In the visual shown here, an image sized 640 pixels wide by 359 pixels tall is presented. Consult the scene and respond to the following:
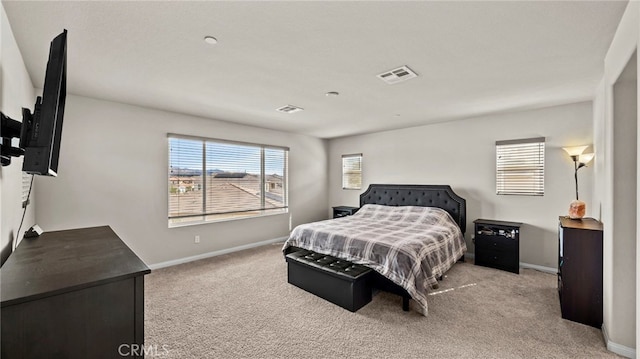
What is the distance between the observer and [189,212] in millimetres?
4363

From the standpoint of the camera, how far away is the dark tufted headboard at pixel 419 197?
4.49 meters

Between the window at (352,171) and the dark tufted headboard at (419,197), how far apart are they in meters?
Answer: 0.48

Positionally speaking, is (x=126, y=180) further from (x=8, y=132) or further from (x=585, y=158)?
(x=585, y=158)

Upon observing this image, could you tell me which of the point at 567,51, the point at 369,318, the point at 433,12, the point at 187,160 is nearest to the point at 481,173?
the point at 567,51

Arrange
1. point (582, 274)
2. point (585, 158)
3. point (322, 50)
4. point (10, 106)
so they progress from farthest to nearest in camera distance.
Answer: point (585, 158), point (582, 274), point (322, 50), point (10, 106)

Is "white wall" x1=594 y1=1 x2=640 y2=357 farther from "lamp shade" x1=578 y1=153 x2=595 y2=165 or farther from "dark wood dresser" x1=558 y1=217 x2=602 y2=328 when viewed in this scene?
"lamp shade" x1=578 y1=153 x2=595 y2=165

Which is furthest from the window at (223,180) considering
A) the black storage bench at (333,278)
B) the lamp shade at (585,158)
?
the lamp shade at (585,158)

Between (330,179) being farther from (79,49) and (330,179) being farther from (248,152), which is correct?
(79,49)

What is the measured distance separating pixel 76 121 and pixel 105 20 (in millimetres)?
2258

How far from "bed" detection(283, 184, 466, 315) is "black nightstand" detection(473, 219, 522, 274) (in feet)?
0.86

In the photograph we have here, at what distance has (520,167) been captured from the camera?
413 centimetres

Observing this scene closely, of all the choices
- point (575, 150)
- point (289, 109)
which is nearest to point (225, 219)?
point (289, 109)

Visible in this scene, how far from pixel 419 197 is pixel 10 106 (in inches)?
202

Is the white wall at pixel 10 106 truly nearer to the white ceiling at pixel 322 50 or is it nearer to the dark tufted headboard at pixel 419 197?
the white ceiling at pixel 322 50
